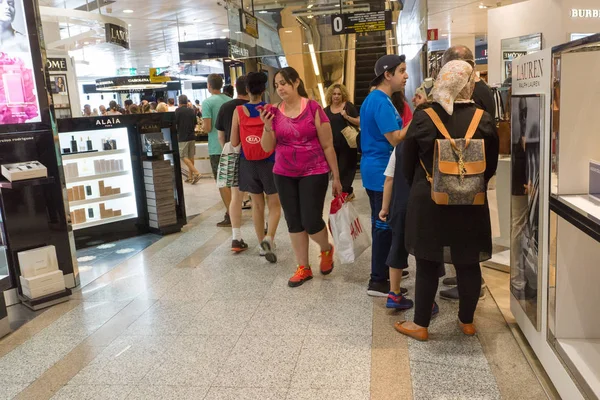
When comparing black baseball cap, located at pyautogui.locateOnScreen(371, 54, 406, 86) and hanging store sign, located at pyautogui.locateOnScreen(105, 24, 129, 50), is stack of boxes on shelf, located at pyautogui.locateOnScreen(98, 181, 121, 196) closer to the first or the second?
black baseball cap, located at pyautogui.locateOnScreen(371, 54, 406, 86)

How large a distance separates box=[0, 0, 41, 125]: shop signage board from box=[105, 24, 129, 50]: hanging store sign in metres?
5.23

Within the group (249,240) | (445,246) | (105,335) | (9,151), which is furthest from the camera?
(249,240)

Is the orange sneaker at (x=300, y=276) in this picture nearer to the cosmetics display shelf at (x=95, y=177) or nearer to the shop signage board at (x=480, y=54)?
the cosmetics display shelf at (x=95, y=177)

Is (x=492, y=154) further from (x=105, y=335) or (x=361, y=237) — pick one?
(x=105, y=335)

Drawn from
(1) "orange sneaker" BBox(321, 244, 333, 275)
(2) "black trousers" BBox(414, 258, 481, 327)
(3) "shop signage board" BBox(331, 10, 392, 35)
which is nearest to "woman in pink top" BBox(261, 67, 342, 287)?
(1) "orange sneaker" BBox(321, 244, 333, 275)

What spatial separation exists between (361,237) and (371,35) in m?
7.01

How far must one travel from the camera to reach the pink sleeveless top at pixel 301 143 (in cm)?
362

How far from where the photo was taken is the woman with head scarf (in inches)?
99.4

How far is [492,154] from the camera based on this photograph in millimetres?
2621

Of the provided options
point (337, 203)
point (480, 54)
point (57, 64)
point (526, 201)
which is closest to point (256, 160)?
point (337, 203)

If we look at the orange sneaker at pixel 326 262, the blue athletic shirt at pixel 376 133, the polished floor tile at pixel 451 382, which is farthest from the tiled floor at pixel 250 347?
the blue athletic shirt at pixel 376 133

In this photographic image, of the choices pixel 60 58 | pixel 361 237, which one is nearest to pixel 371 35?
pixel 60 58

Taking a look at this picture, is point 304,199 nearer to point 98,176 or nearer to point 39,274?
point 39,274

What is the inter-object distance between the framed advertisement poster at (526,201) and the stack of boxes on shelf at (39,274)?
10.2ft
